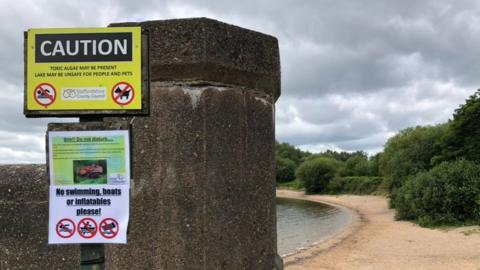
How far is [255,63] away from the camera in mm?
2551

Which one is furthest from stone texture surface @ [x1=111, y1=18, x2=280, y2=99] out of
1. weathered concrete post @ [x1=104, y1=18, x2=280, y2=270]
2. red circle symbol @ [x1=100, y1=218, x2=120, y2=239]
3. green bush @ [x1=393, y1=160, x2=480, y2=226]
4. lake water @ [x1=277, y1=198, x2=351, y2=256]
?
green bush @ [x1=393, y1=160, x2=480, y2=226]

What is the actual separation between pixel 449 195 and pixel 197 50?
27.0 meters

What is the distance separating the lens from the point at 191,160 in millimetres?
2287

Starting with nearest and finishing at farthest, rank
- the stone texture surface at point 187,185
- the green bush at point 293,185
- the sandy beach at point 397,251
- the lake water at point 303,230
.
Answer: the stone texture surface at point 187,185 → the sandy beach at point 397,251 → the lake water at point 303,230 → the green bush at point 293,185

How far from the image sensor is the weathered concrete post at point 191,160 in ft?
7.49

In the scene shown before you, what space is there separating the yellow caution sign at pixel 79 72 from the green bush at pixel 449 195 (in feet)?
86.4

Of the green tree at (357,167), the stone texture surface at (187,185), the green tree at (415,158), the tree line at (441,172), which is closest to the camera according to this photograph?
the stone texture surface at (187,185)

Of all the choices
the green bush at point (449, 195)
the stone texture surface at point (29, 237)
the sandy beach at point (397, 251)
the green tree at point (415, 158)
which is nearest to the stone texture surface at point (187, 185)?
the stone texture surface at point (29, 237)

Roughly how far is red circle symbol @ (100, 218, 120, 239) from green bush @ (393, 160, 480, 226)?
86.3ft

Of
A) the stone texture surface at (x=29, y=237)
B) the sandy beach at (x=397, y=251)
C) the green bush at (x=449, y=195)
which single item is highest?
the stone texture surface at (x=29, y=237)

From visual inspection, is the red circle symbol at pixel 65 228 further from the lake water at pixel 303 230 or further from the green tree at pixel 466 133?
the green tree at pixel 466 133

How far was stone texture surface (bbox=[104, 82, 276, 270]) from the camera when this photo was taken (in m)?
2.28

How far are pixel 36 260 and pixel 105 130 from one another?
1119mm

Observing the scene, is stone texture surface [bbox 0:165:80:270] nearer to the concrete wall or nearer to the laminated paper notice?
the concrete wall
